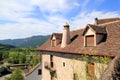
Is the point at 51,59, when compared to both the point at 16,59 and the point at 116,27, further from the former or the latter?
the point at 16,59

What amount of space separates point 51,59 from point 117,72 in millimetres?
17279

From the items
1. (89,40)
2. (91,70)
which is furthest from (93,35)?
(91,70)

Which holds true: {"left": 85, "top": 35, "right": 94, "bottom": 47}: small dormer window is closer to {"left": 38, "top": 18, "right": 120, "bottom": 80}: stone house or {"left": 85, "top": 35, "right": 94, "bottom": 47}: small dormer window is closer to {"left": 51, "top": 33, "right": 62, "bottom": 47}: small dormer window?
{"left": 38, "top": 18, "right": 120, "bottom": 80}: stone house

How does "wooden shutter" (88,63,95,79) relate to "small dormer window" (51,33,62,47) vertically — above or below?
below

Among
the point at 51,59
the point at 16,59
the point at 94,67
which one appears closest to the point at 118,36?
the point at 94,67

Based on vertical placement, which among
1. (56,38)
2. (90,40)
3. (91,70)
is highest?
(56,38)

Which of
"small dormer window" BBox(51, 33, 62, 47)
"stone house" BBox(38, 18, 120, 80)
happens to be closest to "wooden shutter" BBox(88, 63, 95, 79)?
"stone house" BBox(38, 18, 120, 80)

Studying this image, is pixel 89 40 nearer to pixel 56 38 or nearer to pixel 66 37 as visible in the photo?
pixel 66 37

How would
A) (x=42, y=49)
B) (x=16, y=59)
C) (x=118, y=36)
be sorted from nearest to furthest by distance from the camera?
(x=118, y=36), (x=42, y=49), (x=16, y=59)

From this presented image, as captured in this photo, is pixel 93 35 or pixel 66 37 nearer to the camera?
pixel 93 35

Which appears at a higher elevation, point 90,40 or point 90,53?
point 90,40

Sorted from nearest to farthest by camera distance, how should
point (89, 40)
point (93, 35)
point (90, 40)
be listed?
point (93, 35) < point (90, 40) < point (89, 40)

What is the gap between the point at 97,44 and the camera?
1539cm

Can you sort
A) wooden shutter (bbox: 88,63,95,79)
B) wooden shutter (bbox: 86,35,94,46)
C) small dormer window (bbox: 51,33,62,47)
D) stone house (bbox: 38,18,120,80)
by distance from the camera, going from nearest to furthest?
stone house (bbox: 38,18,120,80), wooden shutter (bbox: 88,63,95,79), wooden shutter (bbox: 86,35,94,46), small dormer window (bbox: 51,33,62,47)
